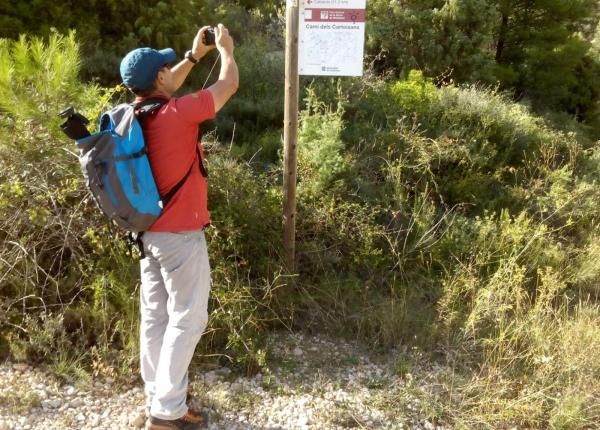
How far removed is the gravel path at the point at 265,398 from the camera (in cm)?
294

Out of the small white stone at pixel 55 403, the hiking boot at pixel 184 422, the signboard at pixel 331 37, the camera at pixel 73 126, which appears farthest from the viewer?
the signboard at pixel 331 37

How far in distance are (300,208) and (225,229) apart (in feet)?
2.51

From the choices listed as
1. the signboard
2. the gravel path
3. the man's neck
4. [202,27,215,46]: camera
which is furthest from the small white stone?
the signboard

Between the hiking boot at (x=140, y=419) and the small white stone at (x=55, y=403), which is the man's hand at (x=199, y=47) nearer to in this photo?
the hiking boot at (x=140, y=419)

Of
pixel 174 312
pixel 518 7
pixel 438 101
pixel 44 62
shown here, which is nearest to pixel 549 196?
pixel 438 101

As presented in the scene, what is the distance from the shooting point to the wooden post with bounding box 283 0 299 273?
345 centimetres

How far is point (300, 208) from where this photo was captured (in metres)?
A: 4.18

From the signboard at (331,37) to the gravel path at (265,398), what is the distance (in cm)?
191

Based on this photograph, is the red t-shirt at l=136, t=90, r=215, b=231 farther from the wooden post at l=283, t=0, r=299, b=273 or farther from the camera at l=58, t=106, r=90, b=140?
the wooden post at l=283, t=0, r=299, b=273

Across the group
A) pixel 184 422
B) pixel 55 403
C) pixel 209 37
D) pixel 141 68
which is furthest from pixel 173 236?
pixel 55 403

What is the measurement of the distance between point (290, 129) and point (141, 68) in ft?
4.29

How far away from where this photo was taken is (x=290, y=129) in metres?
3.59

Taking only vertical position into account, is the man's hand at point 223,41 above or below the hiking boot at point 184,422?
above

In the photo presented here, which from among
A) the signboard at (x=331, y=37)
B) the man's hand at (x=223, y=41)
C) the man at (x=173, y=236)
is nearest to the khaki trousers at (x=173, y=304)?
the man at (x=173, y=236)
